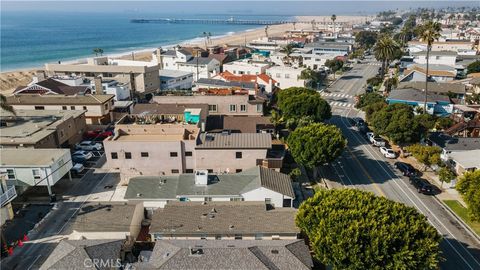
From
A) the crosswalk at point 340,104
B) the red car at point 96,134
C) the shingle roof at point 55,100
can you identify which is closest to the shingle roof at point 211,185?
the red car at point 96,134

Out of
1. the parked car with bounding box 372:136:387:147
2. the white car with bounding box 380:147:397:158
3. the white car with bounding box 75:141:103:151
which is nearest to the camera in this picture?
the white car with bounding box 380:147:397:158

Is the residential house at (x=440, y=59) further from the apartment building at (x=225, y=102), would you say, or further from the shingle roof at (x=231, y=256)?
the shingle roof at (x=231, y=256)

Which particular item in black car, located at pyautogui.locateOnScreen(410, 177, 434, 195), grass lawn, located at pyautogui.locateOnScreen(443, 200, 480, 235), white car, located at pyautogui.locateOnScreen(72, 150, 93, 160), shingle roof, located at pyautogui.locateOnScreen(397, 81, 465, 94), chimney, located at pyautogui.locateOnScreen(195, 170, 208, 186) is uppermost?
shingle roof, located at pyautogui.locateOnScreen(397, 81, 465, 94)

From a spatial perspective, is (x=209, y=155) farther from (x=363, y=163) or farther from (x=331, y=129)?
(x=363, y=163)

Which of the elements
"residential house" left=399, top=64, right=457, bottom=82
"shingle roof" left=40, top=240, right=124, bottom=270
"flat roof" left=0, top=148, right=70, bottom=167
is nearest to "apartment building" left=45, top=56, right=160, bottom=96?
"flat roof" left=0, top=148, right=70, bottom=167

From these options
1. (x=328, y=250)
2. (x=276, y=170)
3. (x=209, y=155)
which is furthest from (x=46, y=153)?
(x=328, y=250)

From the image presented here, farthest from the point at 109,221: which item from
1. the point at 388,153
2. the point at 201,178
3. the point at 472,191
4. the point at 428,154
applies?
the point at 388,153

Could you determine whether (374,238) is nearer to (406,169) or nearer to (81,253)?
(81,253)

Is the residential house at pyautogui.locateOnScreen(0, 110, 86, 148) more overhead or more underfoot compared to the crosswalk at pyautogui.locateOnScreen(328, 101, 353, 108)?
more overhead

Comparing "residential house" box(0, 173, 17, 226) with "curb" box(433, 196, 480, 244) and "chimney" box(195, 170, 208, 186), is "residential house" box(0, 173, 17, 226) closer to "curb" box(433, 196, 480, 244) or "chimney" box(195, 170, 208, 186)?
"chimney" box(195, 170, 208, 186)
